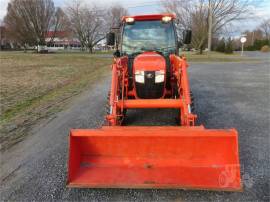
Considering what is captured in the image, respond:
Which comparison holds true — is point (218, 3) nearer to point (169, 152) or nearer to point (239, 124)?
point (239, 124)

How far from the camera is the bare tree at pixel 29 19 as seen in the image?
51.3m

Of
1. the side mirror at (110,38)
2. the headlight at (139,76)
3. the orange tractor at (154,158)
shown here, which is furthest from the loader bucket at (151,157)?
the side mirror at (110,38)

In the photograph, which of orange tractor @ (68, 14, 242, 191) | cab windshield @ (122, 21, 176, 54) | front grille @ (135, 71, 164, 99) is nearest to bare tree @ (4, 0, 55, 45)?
cab windshield @ (122, 21, 176, 54)

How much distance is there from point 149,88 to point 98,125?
149cm

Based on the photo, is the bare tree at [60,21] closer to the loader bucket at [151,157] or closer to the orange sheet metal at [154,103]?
the orange sheet metal at [154,103]

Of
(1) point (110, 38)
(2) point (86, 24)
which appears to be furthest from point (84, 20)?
(1) point (110, 38)

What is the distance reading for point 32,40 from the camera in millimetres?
53188

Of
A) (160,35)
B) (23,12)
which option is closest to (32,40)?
(23,12)

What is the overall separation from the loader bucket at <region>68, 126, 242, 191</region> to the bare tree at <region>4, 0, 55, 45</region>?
172 feet

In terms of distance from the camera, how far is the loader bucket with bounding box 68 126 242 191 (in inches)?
137

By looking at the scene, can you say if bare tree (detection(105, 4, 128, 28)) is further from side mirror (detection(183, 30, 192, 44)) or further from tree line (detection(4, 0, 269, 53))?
side mirror (detection(183, 30, 192, 44))

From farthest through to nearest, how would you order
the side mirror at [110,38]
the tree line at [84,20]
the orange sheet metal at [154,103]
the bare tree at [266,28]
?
the bare tree at [266,28] → the tree line at [84,20] → the side mirror at [110,38] → the orange sheet metal at [154,103]

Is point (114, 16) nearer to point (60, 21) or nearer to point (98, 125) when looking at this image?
point (60, 21)

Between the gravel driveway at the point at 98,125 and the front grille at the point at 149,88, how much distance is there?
91 cm
